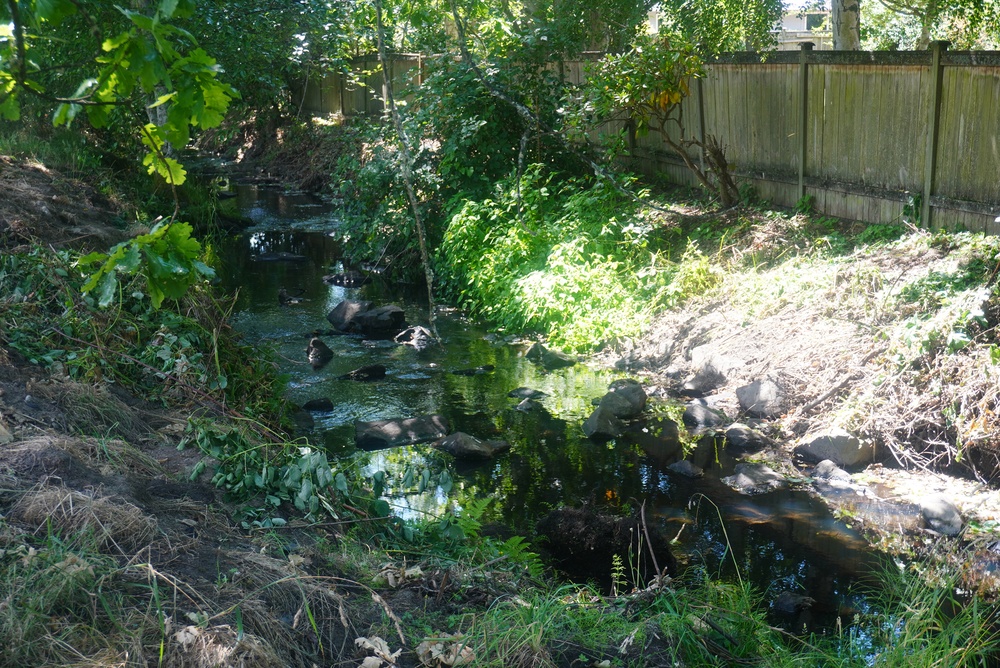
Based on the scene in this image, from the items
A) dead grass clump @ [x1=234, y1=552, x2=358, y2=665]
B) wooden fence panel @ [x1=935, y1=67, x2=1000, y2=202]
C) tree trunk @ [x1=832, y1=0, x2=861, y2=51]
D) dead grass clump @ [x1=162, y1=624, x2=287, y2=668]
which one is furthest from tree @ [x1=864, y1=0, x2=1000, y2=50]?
dead grass clump @ [x1=162, y1=624, x2=287, y2=668]

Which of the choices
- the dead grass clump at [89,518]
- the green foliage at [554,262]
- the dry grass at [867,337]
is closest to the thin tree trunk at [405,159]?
the green foliage at [554,262]

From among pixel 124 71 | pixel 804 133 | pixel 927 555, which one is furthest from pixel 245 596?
pixel 804 133

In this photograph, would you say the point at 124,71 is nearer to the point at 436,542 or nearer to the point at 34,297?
the point at 436,542

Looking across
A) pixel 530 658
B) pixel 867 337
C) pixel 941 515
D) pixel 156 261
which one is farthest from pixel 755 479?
pixel 156 261

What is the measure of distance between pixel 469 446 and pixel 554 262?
3177 mm

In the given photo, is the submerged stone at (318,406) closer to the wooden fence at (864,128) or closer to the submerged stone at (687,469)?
the submerged stone at (687,469)

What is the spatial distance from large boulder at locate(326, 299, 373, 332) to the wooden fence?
13.8ft

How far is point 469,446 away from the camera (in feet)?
21.2

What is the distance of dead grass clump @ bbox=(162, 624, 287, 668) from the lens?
2916 mm

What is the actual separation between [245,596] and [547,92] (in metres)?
9.13

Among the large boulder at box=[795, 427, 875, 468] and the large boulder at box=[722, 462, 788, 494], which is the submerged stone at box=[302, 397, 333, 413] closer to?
the large boulder at box=[722, 462, 788, 494]

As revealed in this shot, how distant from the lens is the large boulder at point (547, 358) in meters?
8.51

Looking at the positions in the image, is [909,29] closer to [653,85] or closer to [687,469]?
[653,85]

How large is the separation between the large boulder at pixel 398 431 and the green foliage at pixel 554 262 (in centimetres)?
220
